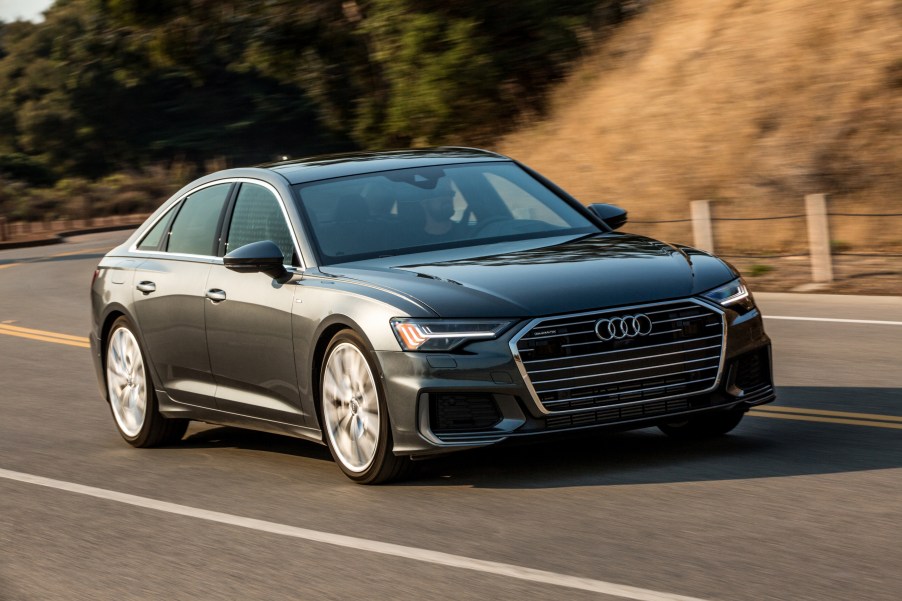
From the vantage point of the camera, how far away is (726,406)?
7.10 m

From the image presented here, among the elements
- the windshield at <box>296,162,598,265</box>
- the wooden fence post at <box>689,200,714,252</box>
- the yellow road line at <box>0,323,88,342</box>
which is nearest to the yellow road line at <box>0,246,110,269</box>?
the yellow road line at <box>0,323,88,342</box>

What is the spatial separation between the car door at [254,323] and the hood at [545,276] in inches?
16.6

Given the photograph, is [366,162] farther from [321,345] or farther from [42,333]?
[42,333]

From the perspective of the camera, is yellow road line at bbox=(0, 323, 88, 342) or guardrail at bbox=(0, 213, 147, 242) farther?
guardrail at bbox=(0, 213, 147, 242)

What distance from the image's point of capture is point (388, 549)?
19.3ft

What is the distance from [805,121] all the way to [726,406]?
57.8 ft

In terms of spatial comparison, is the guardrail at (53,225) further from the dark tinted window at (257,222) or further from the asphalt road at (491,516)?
the dark tinted window at (257,222)

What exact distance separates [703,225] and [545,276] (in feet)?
41.0

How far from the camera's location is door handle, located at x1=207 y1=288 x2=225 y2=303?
8.17 meters

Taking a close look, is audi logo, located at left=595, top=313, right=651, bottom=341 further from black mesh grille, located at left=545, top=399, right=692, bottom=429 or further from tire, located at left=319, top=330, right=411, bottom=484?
tire, located at left=319, top=330, right=411, bottom=484

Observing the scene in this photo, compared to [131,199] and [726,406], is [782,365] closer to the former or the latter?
[726,406]

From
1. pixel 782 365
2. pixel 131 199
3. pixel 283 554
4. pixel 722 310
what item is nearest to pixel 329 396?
pixel 283 554

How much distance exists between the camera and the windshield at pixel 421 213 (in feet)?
25.8

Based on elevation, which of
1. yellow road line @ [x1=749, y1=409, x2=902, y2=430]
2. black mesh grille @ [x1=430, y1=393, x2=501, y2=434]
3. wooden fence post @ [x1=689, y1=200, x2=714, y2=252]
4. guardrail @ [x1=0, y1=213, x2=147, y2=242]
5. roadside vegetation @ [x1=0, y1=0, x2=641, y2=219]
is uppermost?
roadside vegetation @ [x1=0, y1=0, x2=641, y2=219]
